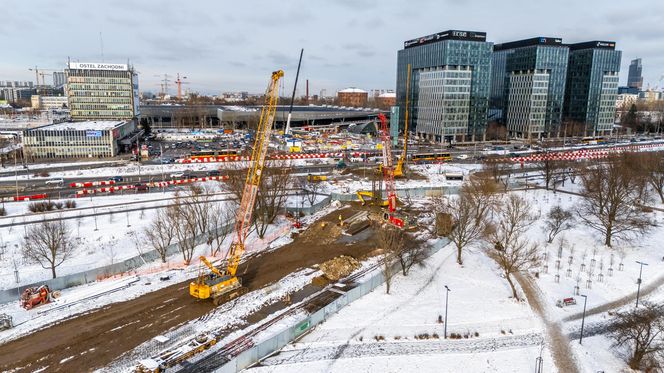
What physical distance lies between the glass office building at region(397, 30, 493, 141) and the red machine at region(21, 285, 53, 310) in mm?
117129

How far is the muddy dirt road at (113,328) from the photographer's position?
28141 mm

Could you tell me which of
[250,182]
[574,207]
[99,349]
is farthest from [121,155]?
[574,207]

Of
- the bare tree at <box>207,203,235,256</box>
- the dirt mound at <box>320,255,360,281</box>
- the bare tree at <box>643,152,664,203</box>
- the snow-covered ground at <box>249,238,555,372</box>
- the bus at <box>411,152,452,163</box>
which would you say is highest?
the bare tree at <box>643,152,664,203</box>

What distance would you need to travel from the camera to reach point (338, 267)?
42531 millimetres

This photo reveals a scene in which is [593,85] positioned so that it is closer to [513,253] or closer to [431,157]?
[431,157]

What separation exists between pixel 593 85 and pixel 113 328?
168 m

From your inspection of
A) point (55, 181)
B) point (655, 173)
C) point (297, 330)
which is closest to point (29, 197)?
point (55, 181)

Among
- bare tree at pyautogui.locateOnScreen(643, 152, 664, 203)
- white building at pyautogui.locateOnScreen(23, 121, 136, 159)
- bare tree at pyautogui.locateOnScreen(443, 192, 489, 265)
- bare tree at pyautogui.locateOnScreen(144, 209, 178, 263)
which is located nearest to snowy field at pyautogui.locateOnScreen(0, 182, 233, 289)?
bare tree at pyautogui.locateOnScreen(144, 209, 178, 263)

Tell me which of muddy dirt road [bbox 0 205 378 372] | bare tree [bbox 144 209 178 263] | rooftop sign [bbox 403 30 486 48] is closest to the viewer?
muddy dirt road [bbox 0 205 378 372]

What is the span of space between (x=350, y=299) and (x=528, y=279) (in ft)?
57.2

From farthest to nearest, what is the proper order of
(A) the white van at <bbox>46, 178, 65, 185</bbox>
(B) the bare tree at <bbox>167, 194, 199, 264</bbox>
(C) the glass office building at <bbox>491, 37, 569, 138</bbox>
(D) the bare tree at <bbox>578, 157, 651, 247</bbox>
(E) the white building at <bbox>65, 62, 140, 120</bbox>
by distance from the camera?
(C) the glass office building at <bbox>491, 37, 569, 138</bbox> → (E) the white building at <bbox>65, 62, 140, 120</bbox> → (A) the white van at <bbox>46, 178, 65, 185</bbox> → (D) the bare tree at <bbox>578, 157, 651, 247</bbox> → (B) the bare tree at <bbox>167, 194, 199, 264</bbox>

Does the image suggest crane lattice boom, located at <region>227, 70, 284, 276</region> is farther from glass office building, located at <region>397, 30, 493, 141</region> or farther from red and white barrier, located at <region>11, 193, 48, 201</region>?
glass office building, located at <region>397, 30, 493, 141</region>

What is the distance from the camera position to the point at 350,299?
1463 inches

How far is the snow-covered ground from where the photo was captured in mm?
29109
